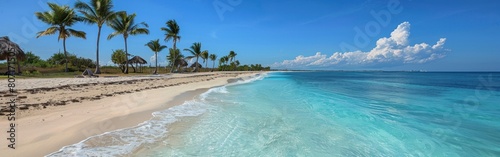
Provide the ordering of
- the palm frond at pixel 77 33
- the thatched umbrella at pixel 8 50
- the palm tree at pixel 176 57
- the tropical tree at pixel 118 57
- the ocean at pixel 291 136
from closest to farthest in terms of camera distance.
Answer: the ocean at pixel 291 136, the thatched umbrella at pixel 8 50, the palm frond at pixel 77 33, the tropical tree at pixel 118 57, the palm tree at pixel 176 57

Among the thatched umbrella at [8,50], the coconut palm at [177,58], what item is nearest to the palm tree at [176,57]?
the coconut palm at [177,58]

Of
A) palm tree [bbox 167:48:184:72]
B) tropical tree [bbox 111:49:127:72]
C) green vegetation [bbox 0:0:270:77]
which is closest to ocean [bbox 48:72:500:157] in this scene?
green vegetation [bbox 0:0:270:77]

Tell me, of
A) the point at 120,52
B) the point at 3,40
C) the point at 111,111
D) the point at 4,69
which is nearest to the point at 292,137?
the point at 111,111

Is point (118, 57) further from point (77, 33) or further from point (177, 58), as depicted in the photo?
point (177, 58)

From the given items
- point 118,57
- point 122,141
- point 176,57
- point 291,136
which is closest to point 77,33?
point 118,57

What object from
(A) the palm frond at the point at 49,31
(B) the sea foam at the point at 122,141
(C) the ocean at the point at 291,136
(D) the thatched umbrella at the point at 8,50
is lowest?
(C) the ocean at the point at 291,136

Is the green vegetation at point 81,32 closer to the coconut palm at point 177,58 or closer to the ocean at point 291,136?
the coconut palm at point 177,58

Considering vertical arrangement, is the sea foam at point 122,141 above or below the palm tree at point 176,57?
below

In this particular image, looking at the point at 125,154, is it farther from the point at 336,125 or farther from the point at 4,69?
the point at 4,69

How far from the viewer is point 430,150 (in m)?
5.04

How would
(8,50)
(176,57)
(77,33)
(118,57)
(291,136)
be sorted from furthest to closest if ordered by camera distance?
(176,57) → (118,57) → (77,33) → (8,50) → (291,136)

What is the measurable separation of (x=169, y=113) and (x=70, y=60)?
1599 inches

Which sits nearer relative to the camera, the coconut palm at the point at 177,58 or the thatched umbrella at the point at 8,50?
the thatched umbrella at the point at 8,50

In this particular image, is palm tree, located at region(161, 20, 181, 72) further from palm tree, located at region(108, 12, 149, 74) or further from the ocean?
the ocean
